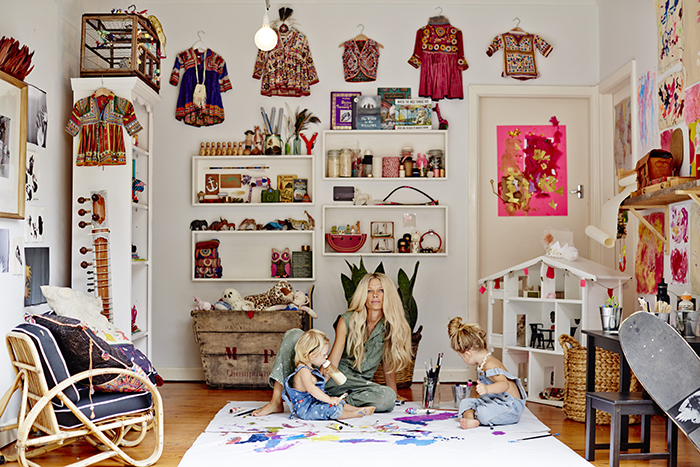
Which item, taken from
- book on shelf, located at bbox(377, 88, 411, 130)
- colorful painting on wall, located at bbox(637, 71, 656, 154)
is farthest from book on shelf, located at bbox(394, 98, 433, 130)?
colorful painting on wall, located at bbox(637, 71, 656, 154)

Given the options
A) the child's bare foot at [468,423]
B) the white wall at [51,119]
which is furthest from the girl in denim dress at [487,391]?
the white wall at [51,119]

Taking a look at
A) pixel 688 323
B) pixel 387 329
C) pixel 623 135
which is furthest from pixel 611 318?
pixel 623 135

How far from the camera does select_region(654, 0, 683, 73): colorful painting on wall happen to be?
140 inches

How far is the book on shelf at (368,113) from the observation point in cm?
495

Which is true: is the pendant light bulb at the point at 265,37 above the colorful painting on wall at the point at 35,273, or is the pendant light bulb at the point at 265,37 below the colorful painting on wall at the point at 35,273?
above

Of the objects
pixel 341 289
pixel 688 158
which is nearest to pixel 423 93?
pixel 341 289

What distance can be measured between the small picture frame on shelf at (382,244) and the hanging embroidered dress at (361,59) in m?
1.30

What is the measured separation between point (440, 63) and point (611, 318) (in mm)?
2586

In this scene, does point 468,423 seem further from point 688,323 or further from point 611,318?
point 688,323

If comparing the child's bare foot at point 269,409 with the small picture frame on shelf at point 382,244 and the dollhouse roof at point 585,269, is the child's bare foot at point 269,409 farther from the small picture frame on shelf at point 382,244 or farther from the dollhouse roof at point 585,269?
the dollhouse roof at point 585,269

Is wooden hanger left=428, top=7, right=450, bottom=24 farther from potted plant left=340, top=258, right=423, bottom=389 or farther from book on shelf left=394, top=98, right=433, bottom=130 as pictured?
potted plant left=340, top=258, right=423, bottom=389

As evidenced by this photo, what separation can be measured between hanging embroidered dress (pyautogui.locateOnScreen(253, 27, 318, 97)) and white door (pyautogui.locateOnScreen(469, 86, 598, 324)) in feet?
4.63

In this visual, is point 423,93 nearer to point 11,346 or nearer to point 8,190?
point 8,190

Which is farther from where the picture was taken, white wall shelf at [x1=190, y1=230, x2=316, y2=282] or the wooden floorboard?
white wall shelf at [x1=190, y1=230, x2=316, y2=282]
